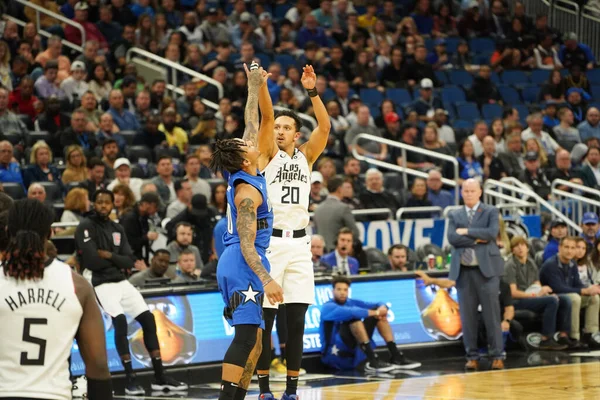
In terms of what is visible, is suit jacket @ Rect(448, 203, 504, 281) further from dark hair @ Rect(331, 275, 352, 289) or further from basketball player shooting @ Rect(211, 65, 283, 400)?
basketball player shooting @ Rect(211, 65, 283, 400)

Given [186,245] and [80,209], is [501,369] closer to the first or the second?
[186,245]

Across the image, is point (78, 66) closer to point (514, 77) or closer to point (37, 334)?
point (514, 77)

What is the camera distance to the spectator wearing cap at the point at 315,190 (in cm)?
1573

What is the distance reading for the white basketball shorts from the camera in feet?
29.4

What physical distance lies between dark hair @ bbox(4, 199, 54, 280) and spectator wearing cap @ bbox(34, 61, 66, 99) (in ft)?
40.9

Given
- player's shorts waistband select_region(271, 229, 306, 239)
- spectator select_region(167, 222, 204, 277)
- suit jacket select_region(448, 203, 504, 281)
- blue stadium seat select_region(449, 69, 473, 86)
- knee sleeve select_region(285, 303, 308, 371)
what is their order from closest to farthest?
knee sleeve select_region(285, 303, 308, 371) < player's shorts waistband select_region(271, 229, 306, 239) < suit jacket select_region(448, 203, 504, 281) < spectator select_region(167, 222, 204, 277) < blue stadium seat select_region(449, 69, 473, 86)

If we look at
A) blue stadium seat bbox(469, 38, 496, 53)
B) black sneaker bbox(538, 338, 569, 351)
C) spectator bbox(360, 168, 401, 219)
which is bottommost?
black sneaker bbox(538, 338, 569, 351)

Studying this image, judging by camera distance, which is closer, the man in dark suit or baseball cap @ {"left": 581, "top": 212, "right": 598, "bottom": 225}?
the man in dark suit

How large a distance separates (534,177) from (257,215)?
37.7 feet

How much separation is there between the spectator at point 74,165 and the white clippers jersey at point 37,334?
10.2 metres

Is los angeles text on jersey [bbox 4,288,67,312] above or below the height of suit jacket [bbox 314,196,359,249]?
below

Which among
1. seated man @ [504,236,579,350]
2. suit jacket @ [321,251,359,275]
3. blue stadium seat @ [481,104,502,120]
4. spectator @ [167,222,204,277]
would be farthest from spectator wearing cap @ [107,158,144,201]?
blue stadium seat @ [481,104,502,120]

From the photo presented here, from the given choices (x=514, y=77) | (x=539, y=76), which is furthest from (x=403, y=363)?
(x=539, y=76)

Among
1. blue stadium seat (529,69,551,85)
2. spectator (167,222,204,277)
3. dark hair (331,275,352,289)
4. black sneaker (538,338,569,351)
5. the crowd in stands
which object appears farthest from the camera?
blue stadium seat (529,69,551,85)
